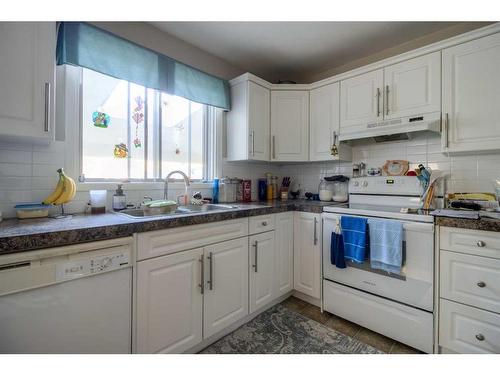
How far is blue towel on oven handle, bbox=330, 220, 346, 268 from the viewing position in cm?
178

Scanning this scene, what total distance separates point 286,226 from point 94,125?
5.69 ft

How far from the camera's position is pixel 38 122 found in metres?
1.16

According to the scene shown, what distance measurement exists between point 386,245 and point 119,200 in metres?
1.90

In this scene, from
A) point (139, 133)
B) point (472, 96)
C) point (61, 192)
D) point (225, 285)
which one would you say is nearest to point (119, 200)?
point (61, 192)

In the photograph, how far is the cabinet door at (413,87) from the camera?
1.74m

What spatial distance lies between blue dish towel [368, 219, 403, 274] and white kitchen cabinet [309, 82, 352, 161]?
2.89 ft

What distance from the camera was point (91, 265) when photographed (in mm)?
1021

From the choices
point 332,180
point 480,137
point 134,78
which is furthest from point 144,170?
point 480,137

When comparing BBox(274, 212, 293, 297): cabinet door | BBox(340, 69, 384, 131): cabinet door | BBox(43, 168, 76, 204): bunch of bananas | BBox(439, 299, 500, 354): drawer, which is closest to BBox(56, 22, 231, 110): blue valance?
BBox(43, 168, 76, 204): bunch of bananas

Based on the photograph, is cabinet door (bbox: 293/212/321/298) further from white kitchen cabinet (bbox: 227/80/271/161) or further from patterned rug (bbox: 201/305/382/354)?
white kitchen cabinet (bbox: 227/80/271/161)

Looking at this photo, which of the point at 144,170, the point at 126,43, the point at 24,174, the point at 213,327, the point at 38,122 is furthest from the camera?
the point at 144,170

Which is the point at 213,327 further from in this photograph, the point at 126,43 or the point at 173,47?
the point at 173,47

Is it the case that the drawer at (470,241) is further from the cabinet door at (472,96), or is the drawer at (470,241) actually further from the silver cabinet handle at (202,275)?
the silver cabinet handle at (202,275)

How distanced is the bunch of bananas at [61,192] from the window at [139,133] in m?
0.25
